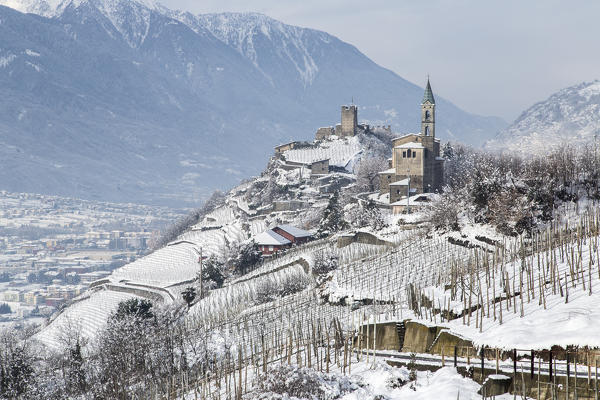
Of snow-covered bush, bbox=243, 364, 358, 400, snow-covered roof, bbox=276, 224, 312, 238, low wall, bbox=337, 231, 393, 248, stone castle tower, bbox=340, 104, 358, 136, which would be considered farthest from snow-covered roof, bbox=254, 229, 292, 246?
stone castle tower, bbox=340, 104, 358, 136

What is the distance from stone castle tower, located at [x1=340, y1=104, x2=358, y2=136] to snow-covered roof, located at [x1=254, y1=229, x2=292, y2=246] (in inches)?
2503

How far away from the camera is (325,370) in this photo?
98.4 ft

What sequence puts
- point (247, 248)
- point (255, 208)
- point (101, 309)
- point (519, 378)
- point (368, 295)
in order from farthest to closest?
point (255, 208), point (101, 309), point (247, 248), point (368, 295), point (519, 378)

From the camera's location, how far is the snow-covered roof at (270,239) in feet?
299

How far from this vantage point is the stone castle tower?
154m

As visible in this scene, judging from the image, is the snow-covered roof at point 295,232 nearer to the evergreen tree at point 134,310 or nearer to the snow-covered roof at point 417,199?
the snow-covered roof at point 417,199

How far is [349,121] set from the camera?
6102 inches

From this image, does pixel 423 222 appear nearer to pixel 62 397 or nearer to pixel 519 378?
pixel 62 397

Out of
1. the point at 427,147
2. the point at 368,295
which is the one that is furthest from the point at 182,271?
the point at 368,295

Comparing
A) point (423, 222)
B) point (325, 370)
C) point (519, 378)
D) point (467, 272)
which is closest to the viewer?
point (519, 378)

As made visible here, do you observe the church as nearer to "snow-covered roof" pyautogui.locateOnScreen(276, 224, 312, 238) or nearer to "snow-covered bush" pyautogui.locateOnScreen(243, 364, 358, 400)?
"snow-covered roof" pyautogui.locateOnScreen(276, 224, 312, 238)

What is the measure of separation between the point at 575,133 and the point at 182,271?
88766 mm

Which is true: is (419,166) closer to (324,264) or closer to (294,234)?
(294,234)

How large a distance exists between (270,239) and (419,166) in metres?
23.1
